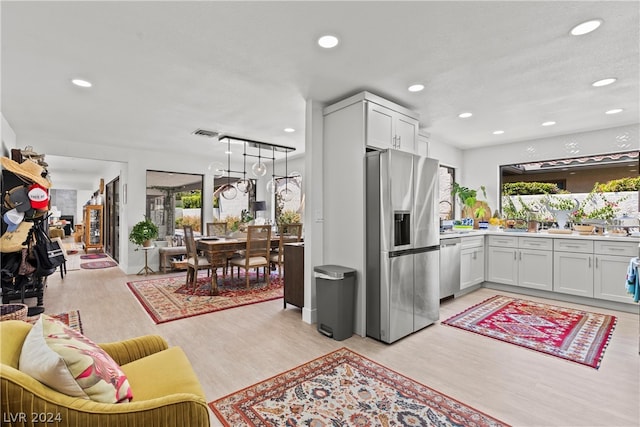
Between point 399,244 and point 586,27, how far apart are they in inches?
84.4

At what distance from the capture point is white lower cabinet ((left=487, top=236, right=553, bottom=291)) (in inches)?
172

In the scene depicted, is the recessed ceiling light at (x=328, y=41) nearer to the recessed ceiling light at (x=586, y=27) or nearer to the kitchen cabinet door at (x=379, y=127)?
the kitchen cabinet door at (x=379, y=127)

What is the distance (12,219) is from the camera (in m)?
3.51

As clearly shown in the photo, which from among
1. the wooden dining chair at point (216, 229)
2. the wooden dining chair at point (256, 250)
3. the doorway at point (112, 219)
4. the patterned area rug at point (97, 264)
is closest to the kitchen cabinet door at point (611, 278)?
the wooden dining chair at point (256, 250)

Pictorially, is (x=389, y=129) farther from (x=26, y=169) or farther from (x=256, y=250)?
(x=26, y=169)

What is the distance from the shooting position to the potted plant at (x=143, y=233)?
6086mm

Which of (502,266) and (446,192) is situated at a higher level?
(446,192)

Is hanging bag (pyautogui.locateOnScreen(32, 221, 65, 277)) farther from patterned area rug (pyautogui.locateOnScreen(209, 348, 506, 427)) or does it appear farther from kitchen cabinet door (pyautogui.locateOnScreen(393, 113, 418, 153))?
kitchen cabinet door (pyautogui.locateOnScreen(393, 113, 418, 153))

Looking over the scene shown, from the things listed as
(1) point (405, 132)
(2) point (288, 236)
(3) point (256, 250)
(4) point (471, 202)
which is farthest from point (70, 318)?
(4) point (471, 202)

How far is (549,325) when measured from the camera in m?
3.34

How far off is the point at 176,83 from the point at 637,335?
5294 mm

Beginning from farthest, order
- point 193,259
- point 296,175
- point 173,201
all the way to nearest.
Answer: point 173,201, point 296,175, point 193,259

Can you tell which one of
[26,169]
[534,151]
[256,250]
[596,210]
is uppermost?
[534,151]

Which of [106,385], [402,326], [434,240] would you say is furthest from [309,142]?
[106,385]
